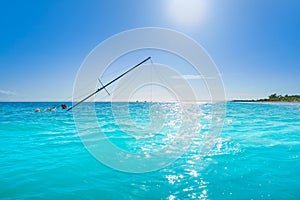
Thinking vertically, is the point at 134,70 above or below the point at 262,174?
above

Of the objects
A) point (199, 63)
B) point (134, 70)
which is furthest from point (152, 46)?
point (134, 70)

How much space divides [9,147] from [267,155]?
1456 centimetres

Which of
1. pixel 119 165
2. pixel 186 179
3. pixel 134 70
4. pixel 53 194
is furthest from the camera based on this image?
pixel 134 70

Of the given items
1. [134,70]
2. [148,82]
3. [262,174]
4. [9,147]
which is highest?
[134,70]

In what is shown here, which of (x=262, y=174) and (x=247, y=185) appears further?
(x=262, y=174)

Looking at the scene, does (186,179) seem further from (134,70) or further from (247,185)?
(134,70)

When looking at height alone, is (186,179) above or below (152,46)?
below

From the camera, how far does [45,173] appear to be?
829 centimetres

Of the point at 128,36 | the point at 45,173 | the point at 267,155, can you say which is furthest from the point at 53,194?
the point at 267,155

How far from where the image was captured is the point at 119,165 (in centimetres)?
941

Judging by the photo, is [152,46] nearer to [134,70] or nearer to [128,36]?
[128,36]

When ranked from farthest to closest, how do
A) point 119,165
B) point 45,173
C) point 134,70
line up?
point 134,70 → point 119,165 → point 45,173

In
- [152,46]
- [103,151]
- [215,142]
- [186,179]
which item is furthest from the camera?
[215,142]

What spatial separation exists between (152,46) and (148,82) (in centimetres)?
483
